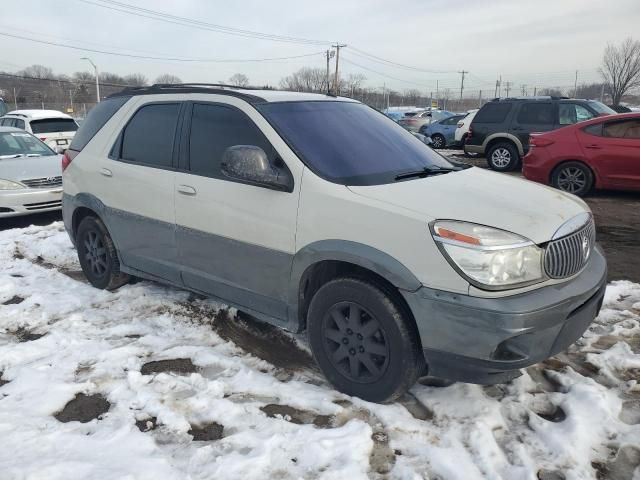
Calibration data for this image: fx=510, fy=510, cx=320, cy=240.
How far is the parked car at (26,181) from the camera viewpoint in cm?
776

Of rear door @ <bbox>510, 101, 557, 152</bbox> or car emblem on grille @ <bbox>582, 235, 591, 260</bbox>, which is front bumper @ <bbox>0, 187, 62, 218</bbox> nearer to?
car emblem on grille @ <bbox>582, 235, 591, 260</bbox>

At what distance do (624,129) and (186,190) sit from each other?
7767 millimetres

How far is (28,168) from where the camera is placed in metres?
8.31

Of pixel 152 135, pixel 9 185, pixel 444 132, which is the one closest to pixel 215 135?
pixel 152 135

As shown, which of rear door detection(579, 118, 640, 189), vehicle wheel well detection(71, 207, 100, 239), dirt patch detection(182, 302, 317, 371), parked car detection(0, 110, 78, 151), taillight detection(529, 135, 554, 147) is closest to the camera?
dirt patch detection(182, 302, 317, 371)

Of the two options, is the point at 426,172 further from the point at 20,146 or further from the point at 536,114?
the point at 536,114

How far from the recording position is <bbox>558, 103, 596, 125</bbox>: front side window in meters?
11.8

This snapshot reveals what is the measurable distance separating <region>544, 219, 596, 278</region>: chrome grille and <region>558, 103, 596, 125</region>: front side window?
10.0 meters

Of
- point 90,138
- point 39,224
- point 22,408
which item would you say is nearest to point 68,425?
point 22,408

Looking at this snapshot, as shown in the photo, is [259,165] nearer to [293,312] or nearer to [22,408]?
[293,312]

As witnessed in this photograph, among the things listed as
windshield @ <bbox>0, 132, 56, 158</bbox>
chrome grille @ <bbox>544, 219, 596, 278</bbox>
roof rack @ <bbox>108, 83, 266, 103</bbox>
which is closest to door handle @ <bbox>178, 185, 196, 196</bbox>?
roof rack @ <bbox>108, 83, 266, 103</bbox>

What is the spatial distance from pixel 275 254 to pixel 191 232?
33.7 inches

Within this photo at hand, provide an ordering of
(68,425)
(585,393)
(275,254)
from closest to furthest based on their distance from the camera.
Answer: (68,425)
(585,393)
(275,254)

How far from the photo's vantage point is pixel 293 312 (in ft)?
11.0
